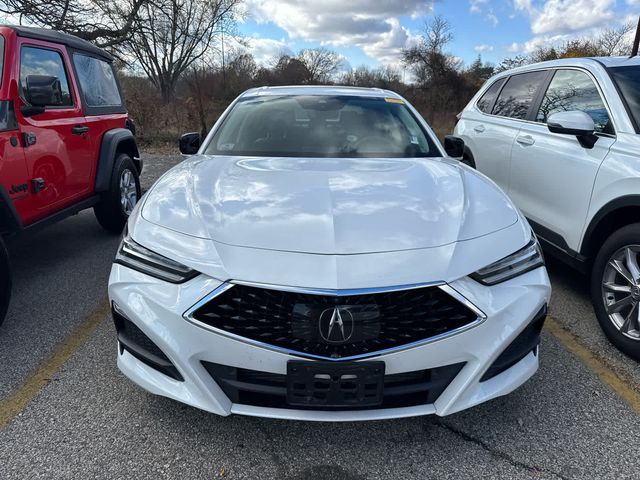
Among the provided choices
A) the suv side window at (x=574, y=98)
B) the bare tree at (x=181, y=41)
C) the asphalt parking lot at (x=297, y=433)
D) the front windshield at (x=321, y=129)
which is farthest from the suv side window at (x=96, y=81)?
the bare tree at (x=181, y=41)

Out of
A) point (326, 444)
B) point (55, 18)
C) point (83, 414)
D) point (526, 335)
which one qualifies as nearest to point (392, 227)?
point (526, 335)

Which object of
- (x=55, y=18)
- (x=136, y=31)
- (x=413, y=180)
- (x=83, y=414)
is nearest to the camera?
(x=83, y=414)

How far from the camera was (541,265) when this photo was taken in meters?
2.08

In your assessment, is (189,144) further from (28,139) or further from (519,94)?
(519,94)

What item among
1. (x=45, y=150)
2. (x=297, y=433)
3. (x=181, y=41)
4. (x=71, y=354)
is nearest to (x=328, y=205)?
(x=297, y=433)

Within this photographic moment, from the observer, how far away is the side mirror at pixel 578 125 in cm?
304

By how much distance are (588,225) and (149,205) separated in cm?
282

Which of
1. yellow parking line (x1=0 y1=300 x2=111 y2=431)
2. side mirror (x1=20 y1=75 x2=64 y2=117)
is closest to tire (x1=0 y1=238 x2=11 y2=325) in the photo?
yellow parking line (x1=0 y1=300 x2=111 y2=431)

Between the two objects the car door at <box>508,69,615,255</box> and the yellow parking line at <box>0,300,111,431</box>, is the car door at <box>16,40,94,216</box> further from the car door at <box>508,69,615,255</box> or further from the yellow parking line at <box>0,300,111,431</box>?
the car door at <box>508,69,615,255</box>

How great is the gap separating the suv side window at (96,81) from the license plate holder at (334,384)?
4.01 metres

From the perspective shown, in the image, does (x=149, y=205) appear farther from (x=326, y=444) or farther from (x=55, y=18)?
(x=55, y=18)

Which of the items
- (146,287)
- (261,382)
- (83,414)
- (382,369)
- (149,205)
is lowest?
(83,414)

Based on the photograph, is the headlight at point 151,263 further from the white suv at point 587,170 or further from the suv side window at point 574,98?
the suv side window at point 574,98

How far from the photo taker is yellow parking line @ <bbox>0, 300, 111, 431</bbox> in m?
2.25
